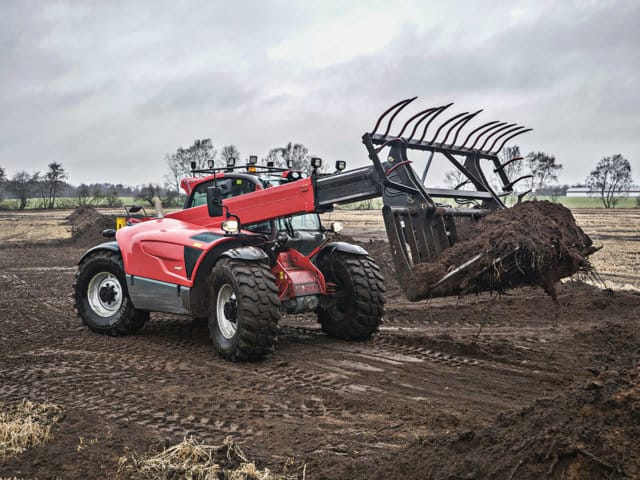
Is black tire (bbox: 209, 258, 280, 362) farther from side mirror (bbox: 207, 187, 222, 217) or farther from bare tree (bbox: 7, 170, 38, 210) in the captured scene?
bare tree (bbox: 7, 170, 38, 210)

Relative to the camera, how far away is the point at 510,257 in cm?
595

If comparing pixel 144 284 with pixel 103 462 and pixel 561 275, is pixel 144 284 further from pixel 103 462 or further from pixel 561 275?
pixel 561 275

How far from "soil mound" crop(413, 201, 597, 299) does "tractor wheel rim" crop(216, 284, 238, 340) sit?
7.33ft

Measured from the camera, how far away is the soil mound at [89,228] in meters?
24.7

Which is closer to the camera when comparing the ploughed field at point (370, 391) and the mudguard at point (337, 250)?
the ploughed field at point (370, 391)

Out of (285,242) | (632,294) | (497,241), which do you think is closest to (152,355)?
(285,242)

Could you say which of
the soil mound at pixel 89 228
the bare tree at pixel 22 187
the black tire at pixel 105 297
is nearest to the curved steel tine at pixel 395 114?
the black tire at pixel 105 297

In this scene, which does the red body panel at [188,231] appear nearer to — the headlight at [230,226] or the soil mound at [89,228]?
the headlight at [230,226]

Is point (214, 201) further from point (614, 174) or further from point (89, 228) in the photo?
point (614, 174)

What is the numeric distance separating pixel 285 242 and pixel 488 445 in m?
4.42

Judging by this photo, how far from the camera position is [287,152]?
37000 millimetres

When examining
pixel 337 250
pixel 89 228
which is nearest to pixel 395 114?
pixel 337 250

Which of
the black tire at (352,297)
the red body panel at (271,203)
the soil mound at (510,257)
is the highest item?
the red body panel at (271,203)

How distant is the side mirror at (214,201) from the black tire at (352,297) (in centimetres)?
148
